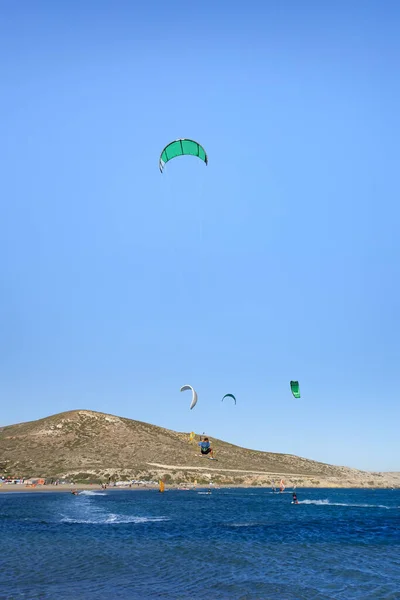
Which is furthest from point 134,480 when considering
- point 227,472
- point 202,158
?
point 202,158

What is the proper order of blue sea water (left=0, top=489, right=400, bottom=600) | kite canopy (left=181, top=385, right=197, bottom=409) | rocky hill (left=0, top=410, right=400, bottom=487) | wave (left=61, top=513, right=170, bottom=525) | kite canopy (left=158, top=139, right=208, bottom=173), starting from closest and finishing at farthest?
blue sea water (left=0, top=489, right=400, bottom=600) → kite canopy (left=158, top=139, right=208, bottom=173) → wave (left=61, top=513, right=170, bottom=525) → kite canopy (left=181, top=385, right=197, bottom=409) → rocky hill (left=0, top=410, right=400, bottom=487)

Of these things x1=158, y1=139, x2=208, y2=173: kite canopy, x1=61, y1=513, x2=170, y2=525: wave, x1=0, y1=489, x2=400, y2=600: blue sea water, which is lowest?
x1=0, y1=489, x2=400, y2=600: blue sea water

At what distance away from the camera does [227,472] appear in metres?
126

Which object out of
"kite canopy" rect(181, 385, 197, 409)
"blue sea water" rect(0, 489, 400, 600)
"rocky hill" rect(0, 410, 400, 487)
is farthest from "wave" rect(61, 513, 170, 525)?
"rocky hill" rect(0, 410, 400, 487)

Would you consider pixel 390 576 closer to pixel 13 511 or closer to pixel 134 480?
pixel 13 511

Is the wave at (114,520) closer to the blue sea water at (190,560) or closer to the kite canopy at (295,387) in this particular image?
the blue sea water at (190,560)

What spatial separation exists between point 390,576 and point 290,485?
125957 mm

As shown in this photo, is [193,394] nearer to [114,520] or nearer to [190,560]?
[114,520]

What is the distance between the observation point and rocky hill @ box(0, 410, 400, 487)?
105500mm

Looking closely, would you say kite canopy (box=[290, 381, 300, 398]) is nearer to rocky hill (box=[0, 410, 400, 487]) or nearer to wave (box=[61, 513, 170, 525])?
wave (box=[61, 513, 170, 525])

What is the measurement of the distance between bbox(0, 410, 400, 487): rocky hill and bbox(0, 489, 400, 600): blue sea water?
66.5 m

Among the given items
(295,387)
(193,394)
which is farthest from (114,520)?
(295,387)

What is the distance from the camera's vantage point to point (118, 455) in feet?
385

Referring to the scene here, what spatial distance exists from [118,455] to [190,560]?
324 ft
